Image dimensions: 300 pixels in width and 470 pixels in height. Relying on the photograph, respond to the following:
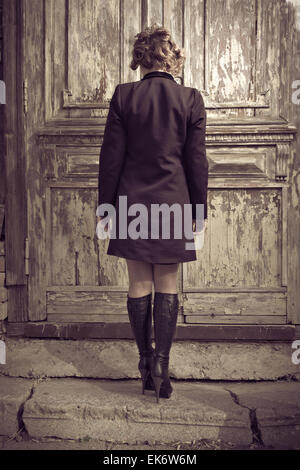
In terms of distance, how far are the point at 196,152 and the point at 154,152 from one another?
8.2 inches

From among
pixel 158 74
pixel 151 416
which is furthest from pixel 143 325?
pixel 158 74

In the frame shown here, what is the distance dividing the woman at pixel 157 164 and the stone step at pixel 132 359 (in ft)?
1.93

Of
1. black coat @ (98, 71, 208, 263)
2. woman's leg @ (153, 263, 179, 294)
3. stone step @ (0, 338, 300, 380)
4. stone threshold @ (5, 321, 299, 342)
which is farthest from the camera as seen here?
stone threshold @ (5, 321, 299, 342)

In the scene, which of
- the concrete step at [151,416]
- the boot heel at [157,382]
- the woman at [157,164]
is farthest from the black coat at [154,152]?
the concrete step at [151,416]

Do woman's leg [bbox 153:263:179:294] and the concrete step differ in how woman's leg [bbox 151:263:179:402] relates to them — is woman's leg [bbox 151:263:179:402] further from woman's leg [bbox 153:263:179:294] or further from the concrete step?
the concrete step

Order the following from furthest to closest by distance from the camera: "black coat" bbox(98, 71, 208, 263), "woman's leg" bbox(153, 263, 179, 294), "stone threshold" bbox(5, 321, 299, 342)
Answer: "stone threshold" bbox(5, 321, 299, 342) → "woman's leg" bbox(153, 263, 179, 294) → "black coat" bbox(98, 71, 208, 263)

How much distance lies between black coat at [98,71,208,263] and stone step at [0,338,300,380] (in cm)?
91

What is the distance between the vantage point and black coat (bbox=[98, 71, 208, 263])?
2455 millimetres

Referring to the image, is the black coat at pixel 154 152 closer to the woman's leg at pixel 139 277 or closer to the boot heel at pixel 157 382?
the woman's leg at pixel 139 277

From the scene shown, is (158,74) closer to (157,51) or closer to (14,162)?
(157,51)

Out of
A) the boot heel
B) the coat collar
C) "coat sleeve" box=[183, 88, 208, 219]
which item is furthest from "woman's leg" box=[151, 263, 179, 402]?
the coat collar

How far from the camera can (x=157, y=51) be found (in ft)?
8.11

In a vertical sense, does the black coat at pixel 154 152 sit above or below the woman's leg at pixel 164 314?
above

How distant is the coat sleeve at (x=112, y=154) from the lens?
8.18ft
